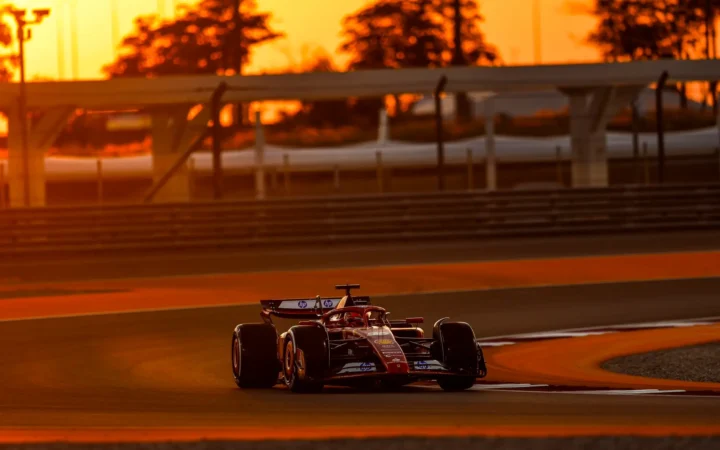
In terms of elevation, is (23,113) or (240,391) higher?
(23,113)

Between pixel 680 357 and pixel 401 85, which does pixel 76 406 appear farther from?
pixel 401 85

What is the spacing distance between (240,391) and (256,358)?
Answer: 30 cm

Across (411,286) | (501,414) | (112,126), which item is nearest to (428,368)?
(501,414)

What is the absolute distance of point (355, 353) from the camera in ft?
33.4

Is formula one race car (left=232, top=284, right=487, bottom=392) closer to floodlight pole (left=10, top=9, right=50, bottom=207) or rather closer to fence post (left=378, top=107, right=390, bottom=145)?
floodlight pole (left=10, top=9, right=50, bottom=207)

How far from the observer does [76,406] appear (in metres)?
9.35

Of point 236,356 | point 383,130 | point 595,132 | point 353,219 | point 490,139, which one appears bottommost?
point 236,356

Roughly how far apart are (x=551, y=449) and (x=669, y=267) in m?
15.0

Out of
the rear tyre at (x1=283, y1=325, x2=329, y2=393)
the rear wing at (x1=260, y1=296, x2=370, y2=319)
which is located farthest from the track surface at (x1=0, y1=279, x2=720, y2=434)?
the rear wing at (x1=260, y1=296, x2=370, y2=319)

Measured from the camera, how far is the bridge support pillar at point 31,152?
25.0 metres

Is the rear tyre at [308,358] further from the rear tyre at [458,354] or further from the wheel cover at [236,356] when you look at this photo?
the rear tyre at [458,354]

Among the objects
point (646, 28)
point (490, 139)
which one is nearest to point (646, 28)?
point (646, 28)

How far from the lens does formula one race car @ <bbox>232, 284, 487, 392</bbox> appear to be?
9.89 m

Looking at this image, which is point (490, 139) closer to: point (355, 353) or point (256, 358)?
point (256, 358)
